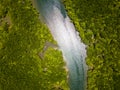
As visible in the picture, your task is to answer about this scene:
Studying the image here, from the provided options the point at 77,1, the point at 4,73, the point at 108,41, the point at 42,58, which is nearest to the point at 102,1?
the point at 77,1

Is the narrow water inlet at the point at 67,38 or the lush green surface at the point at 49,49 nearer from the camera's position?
the lush green surface at the point at 49,49

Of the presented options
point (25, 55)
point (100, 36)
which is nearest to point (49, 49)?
point (25, 55)

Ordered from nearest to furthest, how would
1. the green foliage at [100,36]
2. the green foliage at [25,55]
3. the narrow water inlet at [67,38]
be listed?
the green foliage at [25,55] < the green foliage at [100,36] < the narrow water inlet at [67,38]

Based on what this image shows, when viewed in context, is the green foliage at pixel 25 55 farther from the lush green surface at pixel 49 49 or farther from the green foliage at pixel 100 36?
the green foliage at pixel 100 36

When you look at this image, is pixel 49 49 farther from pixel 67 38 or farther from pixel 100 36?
pixel 100 36

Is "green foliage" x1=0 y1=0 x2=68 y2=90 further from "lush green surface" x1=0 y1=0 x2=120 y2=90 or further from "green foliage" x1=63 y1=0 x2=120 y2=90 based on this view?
"green foliage" x1=63 y1=0 x2=120 y2=90

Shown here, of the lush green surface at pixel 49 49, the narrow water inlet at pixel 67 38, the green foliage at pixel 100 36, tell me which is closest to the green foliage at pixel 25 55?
the lush green surface at pixel 49 49

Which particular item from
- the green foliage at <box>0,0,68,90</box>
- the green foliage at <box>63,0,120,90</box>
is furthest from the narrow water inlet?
the green foliage at <box>0,0,68,90</box>

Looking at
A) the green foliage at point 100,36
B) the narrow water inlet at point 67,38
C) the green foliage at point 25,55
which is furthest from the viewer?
the narrow water inlet at point 67,38
